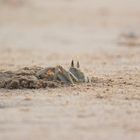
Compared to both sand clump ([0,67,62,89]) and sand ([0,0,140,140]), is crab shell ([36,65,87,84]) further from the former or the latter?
sand ([0,0,140,140])

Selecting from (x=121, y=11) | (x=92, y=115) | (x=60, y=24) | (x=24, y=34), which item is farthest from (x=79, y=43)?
(x=92, y=115)

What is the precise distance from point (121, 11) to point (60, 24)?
162 inches

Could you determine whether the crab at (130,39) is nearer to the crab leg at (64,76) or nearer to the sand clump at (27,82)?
the crab leg at (64,76)

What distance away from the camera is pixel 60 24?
64.8ft

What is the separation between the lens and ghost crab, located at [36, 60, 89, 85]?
852cm

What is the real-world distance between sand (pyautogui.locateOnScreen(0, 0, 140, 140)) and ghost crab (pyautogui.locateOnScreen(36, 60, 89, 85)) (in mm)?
205

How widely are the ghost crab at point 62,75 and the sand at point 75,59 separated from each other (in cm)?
20

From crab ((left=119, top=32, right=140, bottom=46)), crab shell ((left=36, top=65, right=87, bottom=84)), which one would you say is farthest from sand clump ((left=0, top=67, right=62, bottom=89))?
crab ((left=119, top=32, right=140, bottom=46))

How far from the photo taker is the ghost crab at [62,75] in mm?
8523

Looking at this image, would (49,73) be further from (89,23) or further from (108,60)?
(89,23)

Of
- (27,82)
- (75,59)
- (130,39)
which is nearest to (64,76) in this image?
(27,82)

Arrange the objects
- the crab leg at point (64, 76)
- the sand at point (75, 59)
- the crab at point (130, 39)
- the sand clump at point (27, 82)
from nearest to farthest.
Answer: the sand at point (75, 59)
the sand clump at point (27, 82)
the crab leg at point (64, 76)
the crab at point (130, 39)

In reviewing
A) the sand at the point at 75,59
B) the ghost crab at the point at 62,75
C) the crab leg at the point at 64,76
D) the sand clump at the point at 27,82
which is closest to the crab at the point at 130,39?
the sand at the point at 75,59

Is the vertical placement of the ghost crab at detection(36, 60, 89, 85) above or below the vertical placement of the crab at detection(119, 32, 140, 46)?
below
